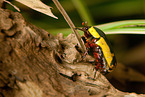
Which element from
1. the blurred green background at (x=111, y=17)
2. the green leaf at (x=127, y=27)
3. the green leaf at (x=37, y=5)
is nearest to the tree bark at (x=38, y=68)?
the green leaf at (x=37, y=5)

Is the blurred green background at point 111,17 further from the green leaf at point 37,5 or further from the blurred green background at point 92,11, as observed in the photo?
the green leaf at point 37,5

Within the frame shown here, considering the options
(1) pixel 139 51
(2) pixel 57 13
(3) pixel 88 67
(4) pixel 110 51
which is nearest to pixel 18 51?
(3) pixel 88 67

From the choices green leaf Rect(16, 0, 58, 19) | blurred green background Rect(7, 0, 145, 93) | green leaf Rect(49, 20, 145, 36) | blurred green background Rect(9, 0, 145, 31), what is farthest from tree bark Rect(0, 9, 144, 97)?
blurred green background Rect(9, 0, 145, 31)

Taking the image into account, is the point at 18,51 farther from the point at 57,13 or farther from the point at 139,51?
the point at 139,51

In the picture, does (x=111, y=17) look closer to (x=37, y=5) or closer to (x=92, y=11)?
(x=92, y=11)

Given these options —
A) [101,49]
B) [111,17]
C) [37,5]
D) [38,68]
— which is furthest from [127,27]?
[38,68]

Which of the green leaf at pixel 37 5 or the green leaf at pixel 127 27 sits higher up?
the green leaf at pixel 37 5

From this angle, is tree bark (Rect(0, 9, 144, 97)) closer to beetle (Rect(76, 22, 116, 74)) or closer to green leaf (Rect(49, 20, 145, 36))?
beetle (Rect(76, 22, 116, 74))
